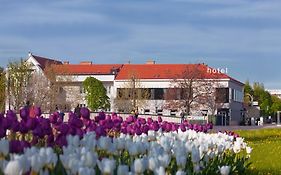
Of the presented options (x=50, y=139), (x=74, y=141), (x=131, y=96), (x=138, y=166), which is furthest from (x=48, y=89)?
(x=138, y=166)

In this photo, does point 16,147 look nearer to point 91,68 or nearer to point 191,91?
point 191,91

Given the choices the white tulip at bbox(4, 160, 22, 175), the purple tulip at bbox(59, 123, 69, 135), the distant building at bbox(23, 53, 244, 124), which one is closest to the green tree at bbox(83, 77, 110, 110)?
the distant building at bbox(23, 53, 244, 124)

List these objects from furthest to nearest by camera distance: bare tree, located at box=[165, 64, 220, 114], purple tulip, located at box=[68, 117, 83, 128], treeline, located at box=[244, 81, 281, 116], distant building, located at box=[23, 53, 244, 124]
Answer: treeline, located at box=[244, 81, 281, 116], distant building, located at box=[23, 53, 244, 124], bare tree, located at box=[165, 64, 220, 114], purple tulip, located at box=[68, 117, 83, 128]

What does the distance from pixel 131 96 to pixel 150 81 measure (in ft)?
31.6

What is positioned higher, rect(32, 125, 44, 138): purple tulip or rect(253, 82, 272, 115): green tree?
rect(253, 82, 272, 115): green tree

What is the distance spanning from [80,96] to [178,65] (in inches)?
764

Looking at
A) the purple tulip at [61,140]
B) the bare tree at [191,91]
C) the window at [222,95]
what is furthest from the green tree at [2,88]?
the purple tulip at [61,140]

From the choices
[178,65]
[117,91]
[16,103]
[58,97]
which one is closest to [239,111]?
[178,65]

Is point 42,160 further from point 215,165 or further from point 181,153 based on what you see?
point 215,165

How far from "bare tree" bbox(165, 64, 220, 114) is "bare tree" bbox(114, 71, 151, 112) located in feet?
12.9

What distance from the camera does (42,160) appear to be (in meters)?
4.08

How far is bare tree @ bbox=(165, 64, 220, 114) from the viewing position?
75875 millimetres

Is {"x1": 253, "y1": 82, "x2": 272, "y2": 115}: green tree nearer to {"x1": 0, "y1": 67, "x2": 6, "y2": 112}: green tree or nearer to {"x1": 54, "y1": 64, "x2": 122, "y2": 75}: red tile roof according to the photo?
{"x1": 54, "y1": 64, "x2": 122, "y2": 75}: red tile roof

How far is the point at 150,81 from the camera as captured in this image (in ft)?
293
